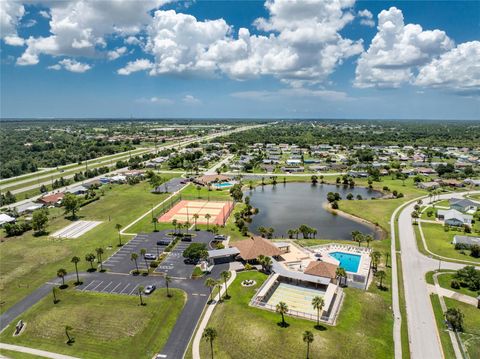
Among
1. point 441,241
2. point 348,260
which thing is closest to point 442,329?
point 348,260

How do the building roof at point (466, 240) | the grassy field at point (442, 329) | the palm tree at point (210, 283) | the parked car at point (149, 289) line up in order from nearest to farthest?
the grassy field at point (442, 329), the palm tree at point (210, 283), the parked car at point (149, 289), the building roof at point (466, 240)

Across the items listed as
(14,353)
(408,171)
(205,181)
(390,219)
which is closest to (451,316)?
(390,219)

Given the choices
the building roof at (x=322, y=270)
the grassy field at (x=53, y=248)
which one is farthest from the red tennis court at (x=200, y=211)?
the building roof at (x=322, y=270)

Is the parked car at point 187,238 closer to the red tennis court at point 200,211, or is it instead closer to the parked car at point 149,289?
the red tennis court at point 200,211

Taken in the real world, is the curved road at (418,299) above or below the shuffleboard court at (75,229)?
above

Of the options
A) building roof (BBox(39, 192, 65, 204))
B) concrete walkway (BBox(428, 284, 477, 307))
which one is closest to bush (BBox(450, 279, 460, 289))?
concrete walkway (BBox(428, 284, 477, 307))

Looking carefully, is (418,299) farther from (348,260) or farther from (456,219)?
(456,219)
